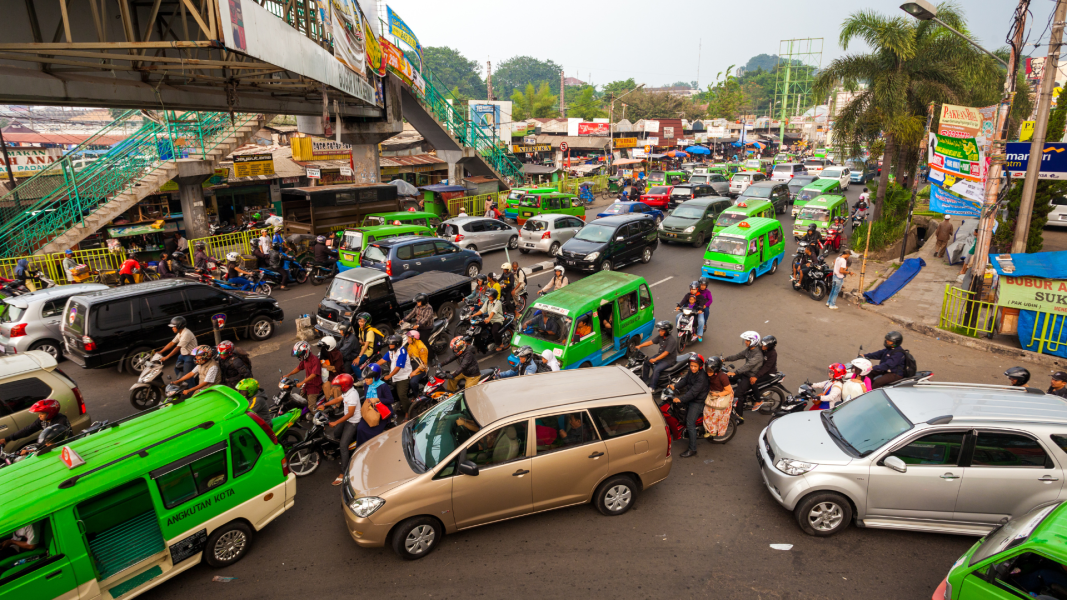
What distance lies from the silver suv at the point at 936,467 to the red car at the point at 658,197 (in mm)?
23723

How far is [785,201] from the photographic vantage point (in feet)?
94.0

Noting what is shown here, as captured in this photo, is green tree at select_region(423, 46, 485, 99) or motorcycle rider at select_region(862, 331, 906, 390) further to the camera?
green tree at select_region(423, 46, 485, 99)

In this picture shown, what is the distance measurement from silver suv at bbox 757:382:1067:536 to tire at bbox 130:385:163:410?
389 inches

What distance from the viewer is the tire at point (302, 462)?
7477 mm

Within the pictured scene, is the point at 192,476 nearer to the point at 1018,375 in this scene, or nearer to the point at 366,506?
the point at 366,506

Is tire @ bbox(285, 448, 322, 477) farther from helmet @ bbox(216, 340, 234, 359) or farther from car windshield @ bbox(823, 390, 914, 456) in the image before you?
car windshield @ bbox(823, 390, 914, 456)

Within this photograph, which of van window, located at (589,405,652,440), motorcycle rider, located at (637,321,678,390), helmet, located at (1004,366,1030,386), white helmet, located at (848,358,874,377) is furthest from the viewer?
motorcycle rider, located at (637,321,678,390)

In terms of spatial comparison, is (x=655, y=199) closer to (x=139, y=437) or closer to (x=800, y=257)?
(x=800, y=257)

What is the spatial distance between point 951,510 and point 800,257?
1149cm

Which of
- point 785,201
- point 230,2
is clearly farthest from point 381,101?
point 785,201

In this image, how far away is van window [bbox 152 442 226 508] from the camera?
5.23 meters

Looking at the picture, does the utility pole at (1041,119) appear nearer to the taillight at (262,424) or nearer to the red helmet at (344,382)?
the red helmet at (344,382)

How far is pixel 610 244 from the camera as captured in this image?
17.5 m

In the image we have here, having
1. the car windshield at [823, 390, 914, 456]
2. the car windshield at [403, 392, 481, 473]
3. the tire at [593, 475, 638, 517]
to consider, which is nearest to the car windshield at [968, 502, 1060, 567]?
the car windshield at [823, 390, 914, 456]
